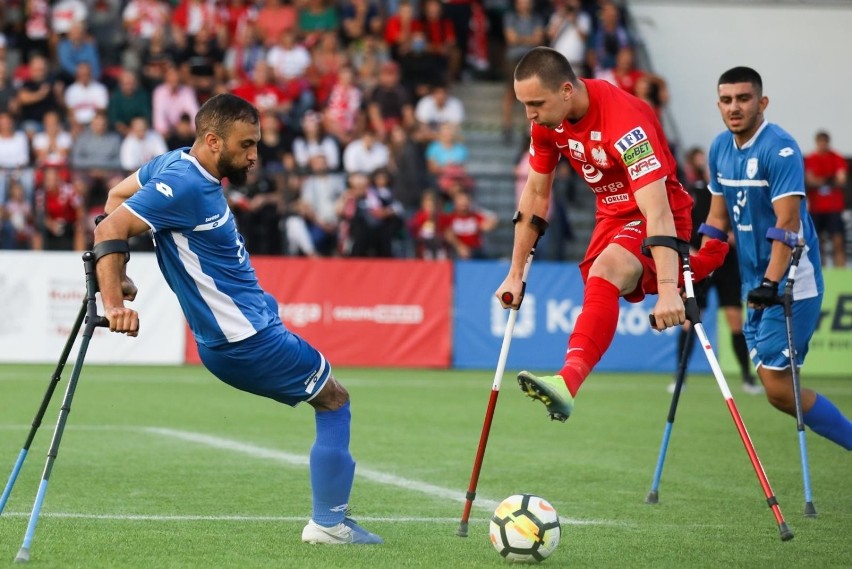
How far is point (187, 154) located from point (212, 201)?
0.27 m

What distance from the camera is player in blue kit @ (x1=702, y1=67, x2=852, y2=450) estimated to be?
8289 mm

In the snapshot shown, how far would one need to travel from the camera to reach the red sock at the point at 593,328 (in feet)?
21.8

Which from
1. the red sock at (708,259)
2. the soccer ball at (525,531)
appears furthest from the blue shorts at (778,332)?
the soccer ball at (525,531)

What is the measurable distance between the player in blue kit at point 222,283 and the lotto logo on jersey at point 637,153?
1.86 metres

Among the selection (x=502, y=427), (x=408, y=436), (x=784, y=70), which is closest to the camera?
(x=408, y=436)

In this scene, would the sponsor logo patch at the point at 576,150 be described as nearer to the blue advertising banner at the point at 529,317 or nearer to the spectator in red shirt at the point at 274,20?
the blue advertising banner at the point at 529,317

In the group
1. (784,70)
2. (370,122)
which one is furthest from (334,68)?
(784,70)

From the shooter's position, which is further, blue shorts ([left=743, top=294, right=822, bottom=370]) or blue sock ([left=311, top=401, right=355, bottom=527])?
blue shorts ([left=743, top=294, right=822, bottom=370])

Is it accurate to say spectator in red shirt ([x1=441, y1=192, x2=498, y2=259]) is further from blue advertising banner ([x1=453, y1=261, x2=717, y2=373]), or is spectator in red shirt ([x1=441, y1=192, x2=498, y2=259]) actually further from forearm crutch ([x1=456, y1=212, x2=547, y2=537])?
forearm crutch ([x1=456, y1=212, x2=547, y2=537])

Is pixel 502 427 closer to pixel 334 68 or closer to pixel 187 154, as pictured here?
pixel 187 154

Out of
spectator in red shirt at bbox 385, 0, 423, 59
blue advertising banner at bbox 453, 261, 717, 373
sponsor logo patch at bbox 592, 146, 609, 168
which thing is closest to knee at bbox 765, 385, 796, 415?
sponsor logo patch at bbox 592, 146, 609, 168

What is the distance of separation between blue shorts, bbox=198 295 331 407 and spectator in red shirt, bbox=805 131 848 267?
1468cm

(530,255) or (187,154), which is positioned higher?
(187,154)

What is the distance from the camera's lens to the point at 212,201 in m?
6.44
